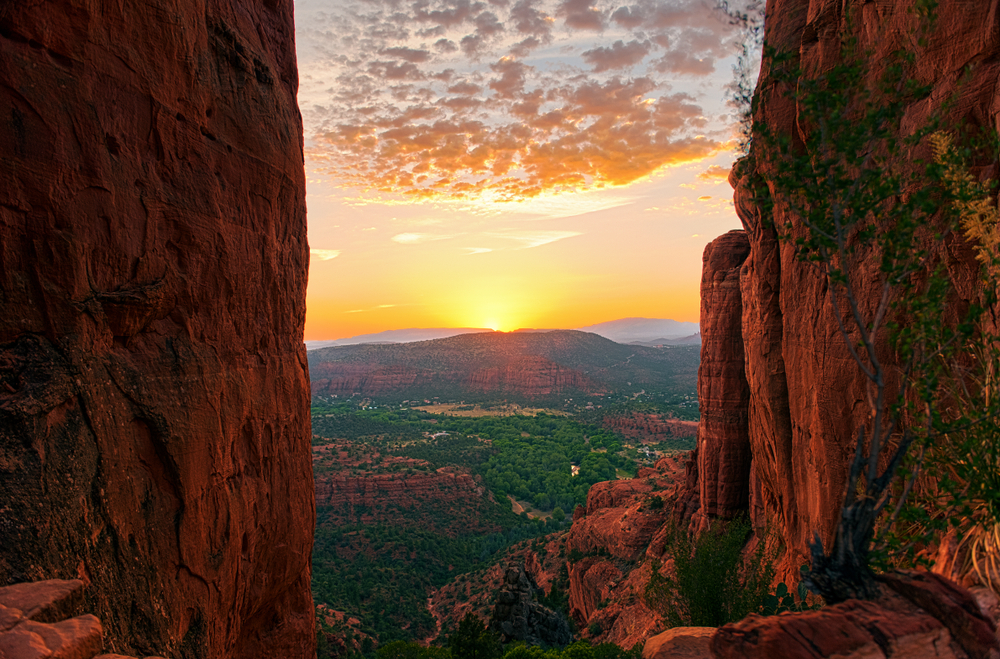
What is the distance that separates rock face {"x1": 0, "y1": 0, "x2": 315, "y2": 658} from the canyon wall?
9927 millimetres

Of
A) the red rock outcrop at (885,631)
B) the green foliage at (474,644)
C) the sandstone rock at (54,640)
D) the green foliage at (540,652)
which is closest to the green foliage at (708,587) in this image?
the green foliage at (540,652)

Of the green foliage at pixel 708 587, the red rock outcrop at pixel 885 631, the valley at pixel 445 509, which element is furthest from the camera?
the valley at pixel 445 509

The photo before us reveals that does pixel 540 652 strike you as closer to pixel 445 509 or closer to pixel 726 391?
pixel 726 391

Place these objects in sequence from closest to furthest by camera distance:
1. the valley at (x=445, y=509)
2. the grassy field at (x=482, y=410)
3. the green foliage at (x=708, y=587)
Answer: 1. the green foliage at (x=708, y=587)
2. the valley at (x=445, y=509)
3. the grassy field at (x=482, y=410)

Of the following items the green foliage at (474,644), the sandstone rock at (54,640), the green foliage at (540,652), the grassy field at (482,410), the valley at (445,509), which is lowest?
the grassy field at (482,410)

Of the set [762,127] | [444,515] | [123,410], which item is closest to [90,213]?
[123,410]

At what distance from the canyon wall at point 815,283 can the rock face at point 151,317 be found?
9.93 metres

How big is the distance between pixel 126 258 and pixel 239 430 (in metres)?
4.35

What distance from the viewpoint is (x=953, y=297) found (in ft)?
29.1

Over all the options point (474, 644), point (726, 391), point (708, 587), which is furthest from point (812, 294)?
point (474, 644)

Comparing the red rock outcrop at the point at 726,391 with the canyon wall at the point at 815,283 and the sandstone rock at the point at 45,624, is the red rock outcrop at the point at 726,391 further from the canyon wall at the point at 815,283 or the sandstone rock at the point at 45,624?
the sandstone rock at the point at 45,624

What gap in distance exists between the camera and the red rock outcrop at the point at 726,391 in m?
29.2

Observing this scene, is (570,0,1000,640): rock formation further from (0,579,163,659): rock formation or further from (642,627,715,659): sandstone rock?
(0,579,163,659): rock formation

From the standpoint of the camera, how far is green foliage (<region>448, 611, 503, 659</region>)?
2620 centimetres
